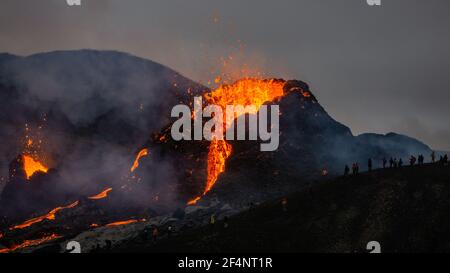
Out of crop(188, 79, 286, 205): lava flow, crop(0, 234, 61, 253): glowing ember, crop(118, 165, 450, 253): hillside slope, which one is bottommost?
crop(0, 234, 61, 253): glowing ember

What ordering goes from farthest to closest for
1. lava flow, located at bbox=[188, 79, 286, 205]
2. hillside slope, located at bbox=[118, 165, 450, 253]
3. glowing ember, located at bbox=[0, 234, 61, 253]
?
lava flow, located at bbox=[188, 79, 286, 205] < glowing ember, located at bbox=[0, 234, 61, 253] < hillside slope, located at bbox=[118, 165, 450, 253]

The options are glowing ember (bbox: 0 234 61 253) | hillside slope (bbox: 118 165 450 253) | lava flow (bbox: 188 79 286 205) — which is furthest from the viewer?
lava flow (bbox: 188 79 286 205)

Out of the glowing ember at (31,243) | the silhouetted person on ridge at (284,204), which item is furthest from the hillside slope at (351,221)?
the glowing ember at (31,243)

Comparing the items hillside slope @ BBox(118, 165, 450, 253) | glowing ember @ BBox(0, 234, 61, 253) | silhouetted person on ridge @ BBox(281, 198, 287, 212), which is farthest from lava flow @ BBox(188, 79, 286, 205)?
hillside slope @ BBox(118, 165, 450, 253)

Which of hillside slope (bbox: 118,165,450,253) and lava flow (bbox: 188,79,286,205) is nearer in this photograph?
hillside slope (bbox: 118,165,450,253)

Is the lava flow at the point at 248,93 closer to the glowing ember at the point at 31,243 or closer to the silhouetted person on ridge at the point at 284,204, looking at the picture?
the glowing ember at the point at 31,243

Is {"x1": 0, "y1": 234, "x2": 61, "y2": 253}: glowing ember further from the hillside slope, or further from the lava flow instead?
the lava flow

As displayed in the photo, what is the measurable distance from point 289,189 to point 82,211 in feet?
190

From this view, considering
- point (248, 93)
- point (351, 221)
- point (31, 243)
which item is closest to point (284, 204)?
point (351, 221)

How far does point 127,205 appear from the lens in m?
154

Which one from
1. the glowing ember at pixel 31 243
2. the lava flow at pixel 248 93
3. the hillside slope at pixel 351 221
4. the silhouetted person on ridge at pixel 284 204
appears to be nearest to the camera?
the hillside slope at pixel 351 221
